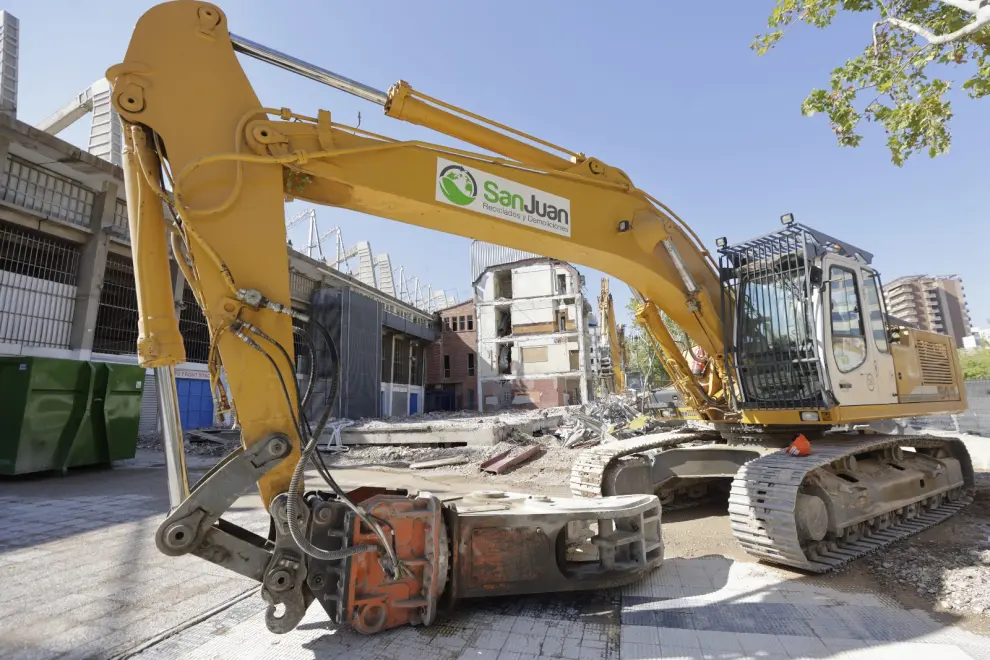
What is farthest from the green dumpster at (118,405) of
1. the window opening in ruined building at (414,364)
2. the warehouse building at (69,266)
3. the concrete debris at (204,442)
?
the window opening in ruined building at (414,364)

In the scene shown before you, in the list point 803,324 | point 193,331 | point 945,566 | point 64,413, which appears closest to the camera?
point 945,566

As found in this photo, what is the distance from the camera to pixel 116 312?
55.8 ft

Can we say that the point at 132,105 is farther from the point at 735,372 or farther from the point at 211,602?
the point at 735,372

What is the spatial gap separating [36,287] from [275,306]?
15890 mm

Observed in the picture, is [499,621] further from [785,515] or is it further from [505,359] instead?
[505,359]

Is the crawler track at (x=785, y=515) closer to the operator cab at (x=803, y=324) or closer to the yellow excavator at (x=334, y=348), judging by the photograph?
the yellow excavator at (x=334, y=348)

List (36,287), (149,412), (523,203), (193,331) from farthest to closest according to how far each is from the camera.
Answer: (193,331)
(149,412)
(36,287)
(523,203)

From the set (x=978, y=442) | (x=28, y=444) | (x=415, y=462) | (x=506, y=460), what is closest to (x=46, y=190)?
(x=28, y=444)

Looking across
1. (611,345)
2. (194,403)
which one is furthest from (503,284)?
(194,403)

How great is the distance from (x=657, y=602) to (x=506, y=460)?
7.98 meters

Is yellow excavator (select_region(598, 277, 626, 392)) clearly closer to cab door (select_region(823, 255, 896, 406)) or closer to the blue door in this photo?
the blue door

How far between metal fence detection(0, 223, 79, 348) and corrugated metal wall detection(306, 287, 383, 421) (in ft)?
29.0

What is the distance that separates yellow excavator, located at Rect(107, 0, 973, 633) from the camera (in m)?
2.98

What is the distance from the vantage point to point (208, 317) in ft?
9.71
